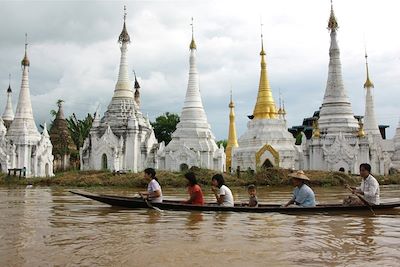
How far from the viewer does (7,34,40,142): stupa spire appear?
40.4 m

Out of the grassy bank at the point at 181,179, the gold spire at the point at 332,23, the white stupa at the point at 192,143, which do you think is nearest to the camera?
the grassy bank at the point at 181,179

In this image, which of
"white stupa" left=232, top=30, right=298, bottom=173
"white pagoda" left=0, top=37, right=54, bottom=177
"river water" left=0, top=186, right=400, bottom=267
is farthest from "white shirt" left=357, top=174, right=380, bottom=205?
"white pagoda" left=0, top=37, right=54, bottom=177

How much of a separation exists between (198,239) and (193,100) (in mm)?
32457

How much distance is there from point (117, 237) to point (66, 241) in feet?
2.84

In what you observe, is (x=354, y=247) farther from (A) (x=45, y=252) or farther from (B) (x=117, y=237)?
(A) (x=45, y=252)

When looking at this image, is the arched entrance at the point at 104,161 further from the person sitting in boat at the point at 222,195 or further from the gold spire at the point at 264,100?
the person sitting in boat at the point at 222,195

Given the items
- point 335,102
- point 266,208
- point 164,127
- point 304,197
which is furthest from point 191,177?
point 164,127

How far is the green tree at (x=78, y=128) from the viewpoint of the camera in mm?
52972

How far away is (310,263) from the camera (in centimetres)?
591

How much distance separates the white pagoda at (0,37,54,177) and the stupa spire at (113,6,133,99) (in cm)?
788

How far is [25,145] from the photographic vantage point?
39.8 metres

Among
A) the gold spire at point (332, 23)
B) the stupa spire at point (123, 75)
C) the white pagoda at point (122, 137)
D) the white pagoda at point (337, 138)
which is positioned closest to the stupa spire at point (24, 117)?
the white pagoda at point (122, 137)

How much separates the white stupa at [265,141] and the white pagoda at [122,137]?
7510 millimetres

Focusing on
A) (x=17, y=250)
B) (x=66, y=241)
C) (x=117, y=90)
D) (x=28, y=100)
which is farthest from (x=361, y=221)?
(x=28, y=100)
